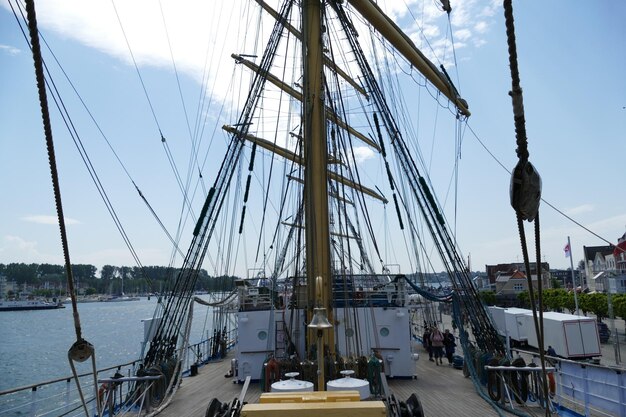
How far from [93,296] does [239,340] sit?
491 feet

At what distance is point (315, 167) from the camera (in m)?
11.8

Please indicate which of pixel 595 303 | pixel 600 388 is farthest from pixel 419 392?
pixel 595 303

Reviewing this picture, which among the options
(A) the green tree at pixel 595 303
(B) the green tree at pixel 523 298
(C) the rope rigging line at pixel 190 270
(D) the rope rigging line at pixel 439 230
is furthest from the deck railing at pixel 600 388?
(B) the green tree at pixel 523 298

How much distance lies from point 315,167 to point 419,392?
6135mm

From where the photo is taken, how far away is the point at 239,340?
12.9m

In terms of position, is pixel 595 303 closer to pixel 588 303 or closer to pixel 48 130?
pixel 588 303

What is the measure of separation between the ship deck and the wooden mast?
2.27 meters

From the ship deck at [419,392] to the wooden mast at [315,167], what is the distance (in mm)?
2267

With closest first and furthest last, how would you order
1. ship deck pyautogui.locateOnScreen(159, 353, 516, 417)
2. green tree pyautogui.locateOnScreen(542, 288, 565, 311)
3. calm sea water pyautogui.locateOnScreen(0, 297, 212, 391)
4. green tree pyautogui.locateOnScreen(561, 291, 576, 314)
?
ship deck pyautogui.locateOnScreen(159, 353, 516, 417)
calm sea water pyautogui.locateOnScreen(0, 297, 212, 391)
green tree pyautogui.locateOnScreen(561, 291, 576, 314)
green tree pyautogui.locateOnScreen(542, 288, 565, 311)

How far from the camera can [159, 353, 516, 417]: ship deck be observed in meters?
9.14

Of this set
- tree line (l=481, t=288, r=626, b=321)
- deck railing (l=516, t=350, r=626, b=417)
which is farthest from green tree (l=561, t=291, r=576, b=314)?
deck railing (l=516, t=350, r=626, b=417)

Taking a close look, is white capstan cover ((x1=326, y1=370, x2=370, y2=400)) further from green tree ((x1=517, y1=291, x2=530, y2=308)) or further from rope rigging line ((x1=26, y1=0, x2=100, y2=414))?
green tree ((x1=517, y1=291, x2=530, y2=308))

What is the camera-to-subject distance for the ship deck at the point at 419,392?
9141 millimetres

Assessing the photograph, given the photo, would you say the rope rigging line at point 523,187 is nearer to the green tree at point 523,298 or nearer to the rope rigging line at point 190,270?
the rope rigging line at point 190,270
